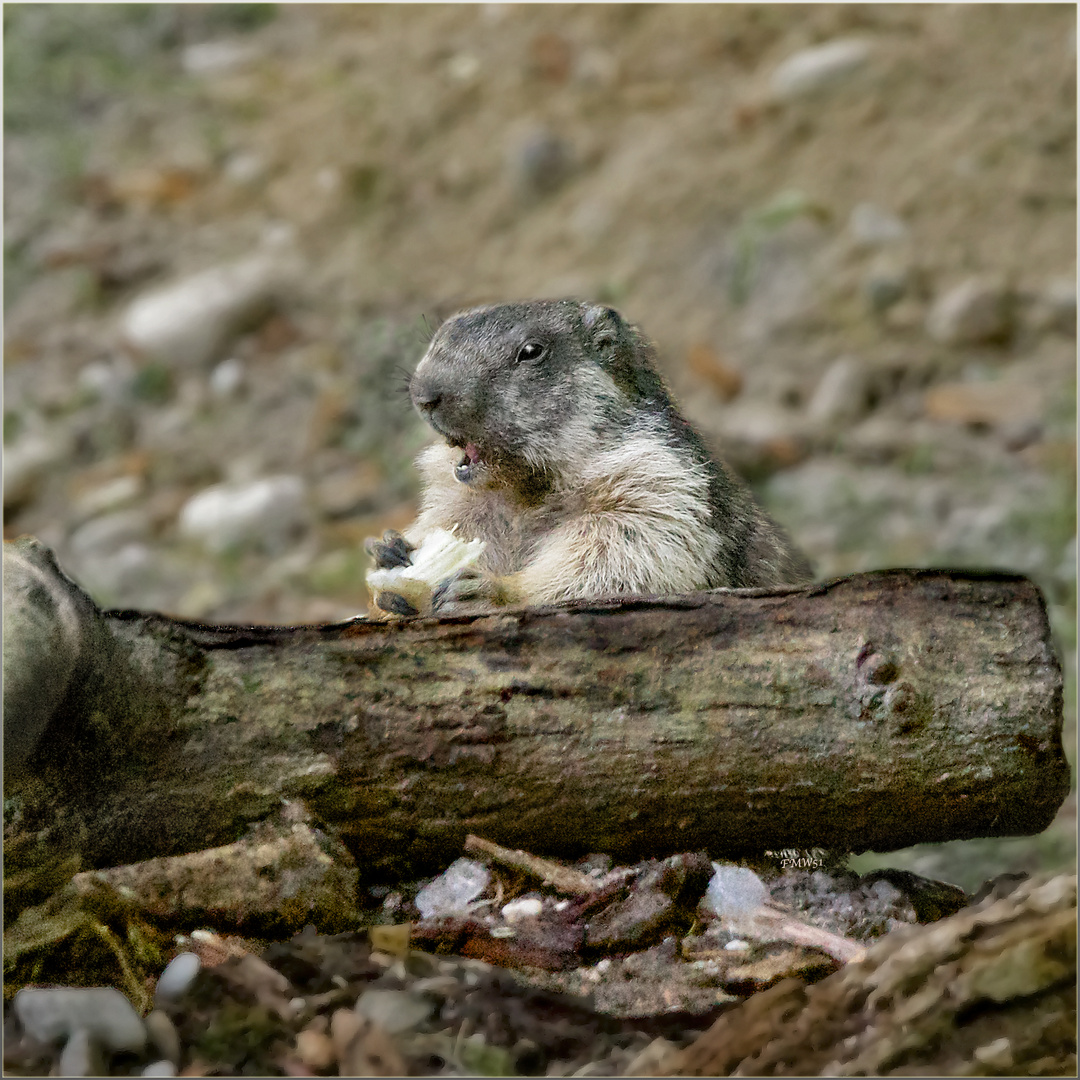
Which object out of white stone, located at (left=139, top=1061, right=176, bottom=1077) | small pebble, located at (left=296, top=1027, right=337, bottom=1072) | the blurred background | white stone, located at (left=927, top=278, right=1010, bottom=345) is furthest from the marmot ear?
white stone, located at (left=927, top=278, right=1010, bottom=345)

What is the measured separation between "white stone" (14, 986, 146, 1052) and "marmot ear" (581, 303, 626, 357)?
7.79 ft

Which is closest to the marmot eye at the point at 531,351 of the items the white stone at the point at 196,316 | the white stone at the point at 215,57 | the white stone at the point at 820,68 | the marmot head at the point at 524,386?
the marmot head at the point at 524,386

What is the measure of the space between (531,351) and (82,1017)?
2.25 m

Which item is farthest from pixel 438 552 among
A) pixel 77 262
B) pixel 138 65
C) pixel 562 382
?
pixel 138 65

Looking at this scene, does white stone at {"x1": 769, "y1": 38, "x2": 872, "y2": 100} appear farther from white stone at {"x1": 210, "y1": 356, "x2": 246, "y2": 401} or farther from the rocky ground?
white stone at {"x1": 210, "y1": 356, "x2": 246, "y2": 401}

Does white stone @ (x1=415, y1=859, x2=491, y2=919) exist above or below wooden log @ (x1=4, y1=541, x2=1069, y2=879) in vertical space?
below

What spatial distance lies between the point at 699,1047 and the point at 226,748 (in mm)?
1181

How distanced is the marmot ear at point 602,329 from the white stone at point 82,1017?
2.38m

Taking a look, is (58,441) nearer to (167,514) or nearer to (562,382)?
(167,514)

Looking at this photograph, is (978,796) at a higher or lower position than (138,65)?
lower

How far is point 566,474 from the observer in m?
3.69

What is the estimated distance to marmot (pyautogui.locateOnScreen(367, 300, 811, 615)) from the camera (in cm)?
344

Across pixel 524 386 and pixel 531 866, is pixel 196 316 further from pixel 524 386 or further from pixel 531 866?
pixel 531 866

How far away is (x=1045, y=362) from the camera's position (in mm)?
7664
